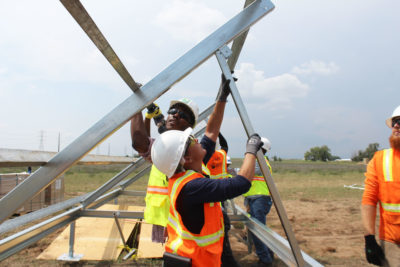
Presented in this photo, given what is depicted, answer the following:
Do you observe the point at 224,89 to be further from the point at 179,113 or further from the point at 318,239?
the point at 318,239

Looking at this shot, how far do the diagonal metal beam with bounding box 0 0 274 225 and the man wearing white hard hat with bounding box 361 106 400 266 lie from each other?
4.70ft

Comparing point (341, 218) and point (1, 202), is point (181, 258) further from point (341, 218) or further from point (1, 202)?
point (341, 218)

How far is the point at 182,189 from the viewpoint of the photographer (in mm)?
1468

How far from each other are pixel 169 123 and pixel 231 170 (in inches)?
103

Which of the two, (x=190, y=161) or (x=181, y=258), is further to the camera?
(x=190, y=161)

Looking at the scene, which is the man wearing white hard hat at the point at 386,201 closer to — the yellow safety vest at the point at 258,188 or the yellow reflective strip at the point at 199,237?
the yellow reflective strip at the point at 199,237

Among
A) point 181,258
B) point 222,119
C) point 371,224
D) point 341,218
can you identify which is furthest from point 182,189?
point 341,218

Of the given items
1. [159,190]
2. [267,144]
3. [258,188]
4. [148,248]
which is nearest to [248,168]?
[159,190]

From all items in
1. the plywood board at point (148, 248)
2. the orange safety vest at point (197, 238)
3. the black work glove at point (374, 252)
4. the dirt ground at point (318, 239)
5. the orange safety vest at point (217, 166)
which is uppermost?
the orange safety vest at point (217, 166)

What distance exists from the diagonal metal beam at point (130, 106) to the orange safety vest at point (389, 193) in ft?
4.72

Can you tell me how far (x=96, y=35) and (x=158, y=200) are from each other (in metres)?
1.70

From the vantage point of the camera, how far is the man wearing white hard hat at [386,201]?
1866 millimetres

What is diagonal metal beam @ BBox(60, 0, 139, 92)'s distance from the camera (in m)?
1.06

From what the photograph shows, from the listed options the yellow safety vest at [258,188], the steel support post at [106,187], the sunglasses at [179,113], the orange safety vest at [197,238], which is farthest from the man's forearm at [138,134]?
the yellow safety vest at [258,188]
